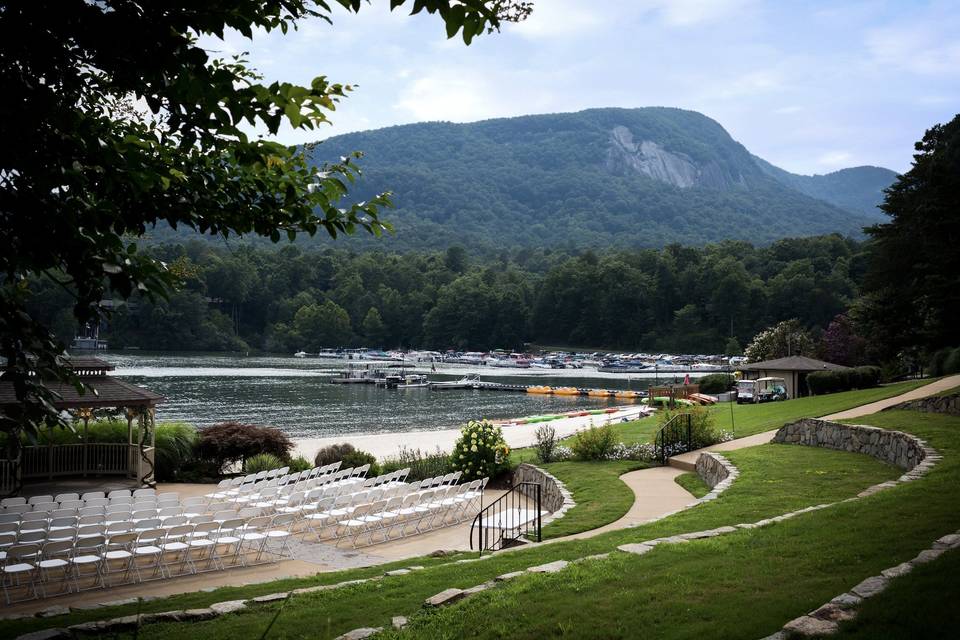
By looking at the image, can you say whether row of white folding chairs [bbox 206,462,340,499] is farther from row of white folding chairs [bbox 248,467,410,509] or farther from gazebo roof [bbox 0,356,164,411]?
gazebo roof [bbox 0,356,164,411]

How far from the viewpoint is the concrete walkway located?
2008 cm

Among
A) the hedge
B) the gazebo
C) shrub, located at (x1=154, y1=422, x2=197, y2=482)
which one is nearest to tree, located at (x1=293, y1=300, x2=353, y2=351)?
the hedge

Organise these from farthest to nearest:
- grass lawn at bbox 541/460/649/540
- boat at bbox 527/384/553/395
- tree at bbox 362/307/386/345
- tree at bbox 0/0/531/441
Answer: tree at bbox 362/307/386/345 → boat at bbox 527/384/553/395 → grass lawn at bbox 541/460/649/540 → tree at bbox 0/0/531/441

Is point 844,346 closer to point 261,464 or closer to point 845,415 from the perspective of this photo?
point 845,415

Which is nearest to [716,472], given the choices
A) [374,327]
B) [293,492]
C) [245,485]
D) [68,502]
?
[293,492]

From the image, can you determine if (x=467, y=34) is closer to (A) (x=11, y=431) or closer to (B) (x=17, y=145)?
(B) (x=17, y=145)

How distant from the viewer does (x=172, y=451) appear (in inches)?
837

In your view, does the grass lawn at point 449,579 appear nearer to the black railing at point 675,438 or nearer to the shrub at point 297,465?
the black railing at point 675,438

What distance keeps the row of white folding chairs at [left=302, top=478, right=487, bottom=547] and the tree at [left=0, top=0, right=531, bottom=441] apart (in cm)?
856

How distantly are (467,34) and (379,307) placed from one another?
16335 centimetres

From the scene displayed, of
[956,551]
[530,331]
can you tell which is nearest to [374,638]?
[956,551]

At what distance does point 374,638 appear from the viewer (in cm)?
623

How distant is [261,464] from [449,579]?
14269mm

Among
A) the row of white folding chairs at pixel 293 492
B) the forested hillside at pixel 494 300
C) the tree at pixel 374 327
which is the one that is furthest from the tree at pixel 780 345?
the tree at pixel 374 327
